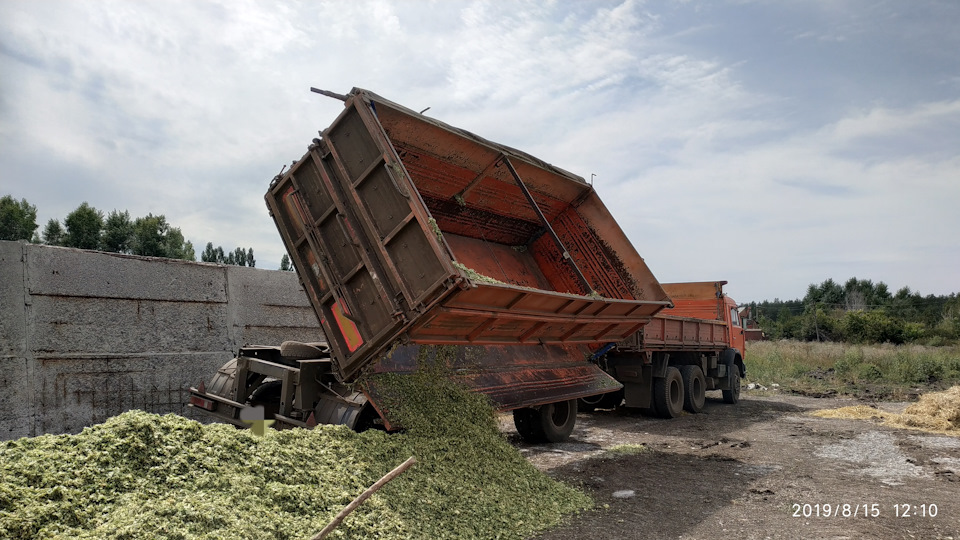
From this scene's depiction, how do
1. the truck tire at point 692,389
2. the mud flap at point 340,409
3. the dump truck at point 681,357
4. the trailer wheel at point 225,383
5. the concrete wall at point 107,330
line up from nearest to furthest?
the mud flap at point 340,409
the concrete wall at point 107,330
the trailer wheel at point 225,383
the dump truck at point 681,357
the truck tire at point 692,389

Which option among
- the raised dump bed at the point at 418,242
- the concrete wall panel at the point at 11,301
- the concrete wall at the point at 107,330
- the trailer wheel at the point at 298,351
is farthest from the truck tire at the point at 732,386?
the concrete wall panel at the point at 11,301

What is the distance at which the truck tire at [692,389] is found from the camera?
12.1 meters

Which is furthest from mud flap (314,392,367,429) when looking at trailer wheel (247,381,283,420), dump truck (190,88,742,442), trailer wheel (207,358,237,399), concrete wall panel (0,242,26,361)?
concrete wall panel (0,242,26,361)

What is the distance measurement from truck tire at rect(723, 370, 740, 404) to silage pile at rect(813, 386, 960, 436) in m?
2.73

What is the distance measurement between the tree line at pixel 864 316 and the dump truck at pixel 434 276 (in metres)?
10.5

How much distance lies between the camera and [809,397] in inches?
635

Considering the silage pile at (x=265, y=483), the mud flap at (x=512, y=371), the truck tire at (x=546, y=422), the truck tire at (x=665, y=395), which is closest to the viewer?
the silage pile at (x=265, y=483)

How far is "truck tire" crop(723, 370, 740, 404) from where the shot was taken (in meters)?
14.2

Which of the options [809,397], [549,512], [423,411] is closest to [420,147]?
[423,411]

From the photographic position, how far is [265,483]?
371 centimetres

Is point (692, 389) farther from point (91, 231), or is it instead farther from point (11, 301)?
point (91, 231)

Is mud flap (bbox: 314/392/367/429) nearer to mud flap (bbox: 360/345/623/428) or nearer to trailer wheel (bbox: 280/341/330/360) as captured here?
mud flap (bbox: 360/345/623/428)

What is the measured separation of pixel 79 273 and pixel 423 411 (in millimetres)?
4065

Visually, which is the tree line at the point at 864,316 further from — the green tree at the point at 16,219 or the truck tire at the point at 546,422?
the green tree at the point at 16,219
